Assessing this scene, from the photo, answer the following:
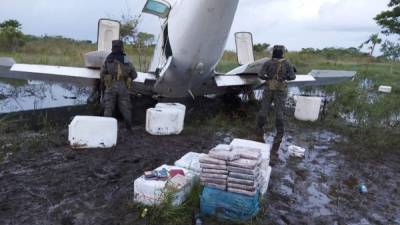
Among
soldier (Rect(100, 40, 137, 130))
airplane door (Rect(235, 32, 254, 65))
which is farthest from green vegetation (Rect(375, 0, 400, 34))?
soldier (Rect(100, 40, 137, 130))

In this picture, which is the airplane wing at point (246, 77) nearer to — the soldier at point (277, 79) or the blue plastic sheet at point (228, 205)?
the soldier at point (277, 79)

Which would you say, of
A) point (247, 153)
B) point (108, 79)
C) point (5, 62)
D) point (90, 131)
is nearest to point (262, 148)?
point (247, 153)

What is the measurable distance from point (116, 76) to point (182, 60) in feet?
5.39

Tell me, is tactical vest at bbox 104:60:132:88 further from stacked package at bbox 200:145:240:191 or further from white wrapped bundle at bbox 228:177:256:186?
white wrapped bundle at bbox 228:177:256:186

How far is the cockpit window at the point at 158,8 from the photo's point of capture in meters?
8.32

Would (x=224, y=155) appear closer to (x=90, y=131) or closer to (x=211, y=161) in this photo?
(x=211, y=161)

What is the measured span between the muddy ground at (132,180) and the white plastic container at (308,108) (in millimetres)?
2228

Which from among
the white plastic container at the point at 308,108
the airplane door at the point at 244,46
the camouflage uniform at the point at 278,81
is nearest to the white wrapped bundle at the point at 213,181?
the camouflage uniform at the point at 278,81

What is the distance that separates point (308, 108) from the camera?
9.41 m

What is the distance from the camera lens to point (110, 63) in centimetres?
687

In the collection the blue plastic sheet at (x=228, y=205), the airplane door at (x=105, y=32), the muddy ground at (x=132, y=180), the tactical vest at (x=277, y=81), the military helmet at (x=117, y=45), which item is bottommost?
the muddy ground at (x=132, y=180)

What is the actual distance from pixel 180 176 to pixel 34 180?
1.96 m

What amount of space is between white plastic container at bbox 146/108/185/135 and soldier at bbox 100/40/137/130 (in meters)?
0.58

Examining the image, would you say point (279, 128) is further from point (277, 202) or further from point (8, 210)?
point (8, 210)
